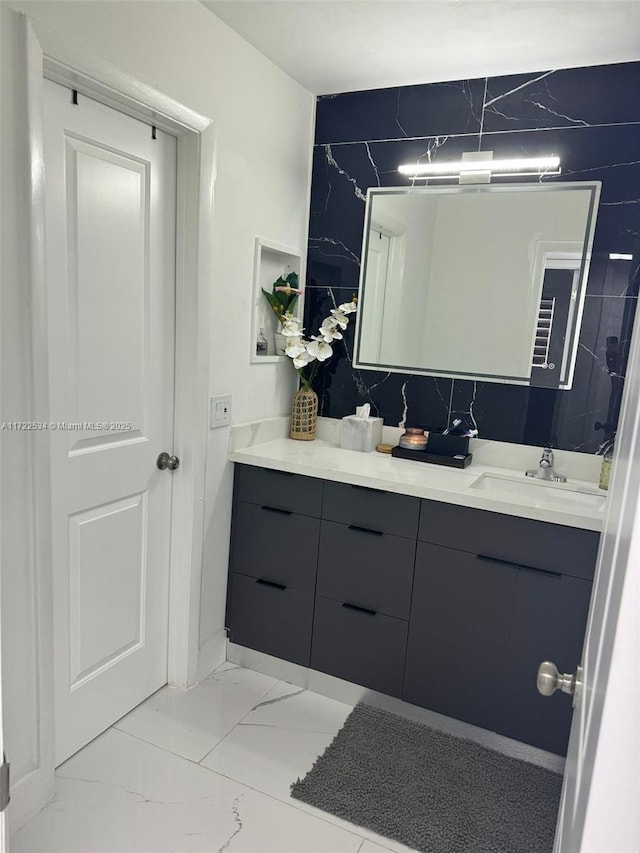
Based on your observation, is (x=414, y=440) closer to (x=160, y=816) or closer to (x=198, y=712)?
(x=198, y=712)

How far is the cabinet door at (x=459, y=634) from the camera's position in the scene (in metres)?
2.03

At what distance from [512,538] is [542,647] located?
371mm

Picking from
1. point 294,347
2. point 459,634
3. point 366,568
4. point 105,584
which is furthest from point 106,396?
point 459,634

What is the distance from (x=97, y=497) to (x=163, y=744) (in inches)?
35.4

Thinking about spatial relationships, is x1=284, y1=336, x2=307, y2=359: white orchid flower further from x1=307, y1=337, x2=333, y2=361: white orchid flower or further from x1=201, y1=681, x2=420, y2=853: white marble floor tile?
x1=201, y1=681, x2=420, y2=853: white marble floor tile

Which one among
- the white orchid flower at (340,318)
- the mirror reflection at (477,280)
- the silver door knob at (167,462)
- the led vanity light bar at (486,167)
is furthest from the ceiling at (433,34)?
the silver door knob at (167,462)

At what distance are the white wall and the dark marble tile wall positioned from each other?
0.19 m

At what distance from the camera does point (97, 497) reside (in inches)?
76.3

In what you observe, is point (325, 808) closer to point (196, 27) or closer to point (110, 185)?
point (110, 185)

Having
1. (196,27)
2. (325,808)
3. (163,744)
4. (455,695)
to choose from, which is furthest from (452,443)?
(196,27)

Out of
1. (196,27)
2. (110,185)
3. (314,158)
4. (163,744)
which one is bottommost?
(163,744)

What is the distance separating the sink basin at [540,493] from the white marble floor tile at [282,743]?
3.43 feet

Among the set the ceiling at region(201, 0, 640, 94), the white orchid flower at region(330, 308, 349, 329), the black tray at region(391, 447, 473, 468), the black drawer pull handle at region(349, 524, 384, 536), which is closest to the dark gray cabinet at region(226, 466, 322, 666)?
the black drawer pull handle at region(349, 524, 384, 536)

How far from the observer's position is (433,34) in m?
2.01
